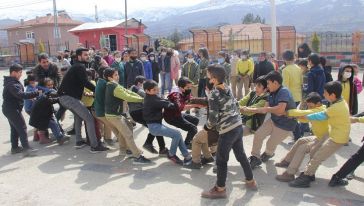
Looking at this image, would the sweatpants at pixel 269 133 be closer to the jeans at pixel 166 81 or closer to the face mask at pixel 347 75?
the face mask at pixel 347 75

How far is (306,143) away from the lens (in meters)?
5.50

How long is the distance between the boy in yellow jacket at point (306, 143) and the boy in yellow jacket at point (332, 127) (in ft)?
0.62

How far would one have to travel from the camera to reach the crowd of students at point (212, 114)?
16.3ft

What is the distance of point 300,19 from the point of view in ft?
469

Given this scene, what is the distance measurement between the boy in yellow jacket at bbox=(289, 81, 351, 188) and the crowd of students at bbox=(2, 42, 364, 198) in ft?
0.04

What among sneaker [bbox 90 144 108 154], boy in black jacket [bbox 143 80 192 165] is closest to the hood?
sneaker [bbox 90 144 108 154]

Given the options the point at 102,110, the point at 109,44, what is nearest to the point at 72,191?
the point at 102,110

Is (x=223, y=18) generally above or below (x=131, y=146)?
above

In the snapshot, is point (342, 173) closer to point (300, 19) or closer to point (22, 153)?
point (22, 153)

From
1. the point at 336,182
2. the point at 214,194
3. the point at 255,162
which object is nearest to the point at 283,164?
the point at 255,162

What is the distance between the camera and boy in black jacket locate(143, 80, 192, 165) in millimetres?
6113

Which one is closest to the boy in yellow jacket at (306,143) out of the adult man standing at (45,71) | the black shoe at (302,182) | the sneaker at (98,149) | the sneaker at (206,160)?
the black shoe at (302,182)

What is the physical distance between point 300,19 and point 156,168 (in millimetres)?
146681

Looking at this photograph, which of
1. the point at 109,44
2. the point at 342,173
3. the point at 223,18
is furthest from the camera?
the point at 223,18
